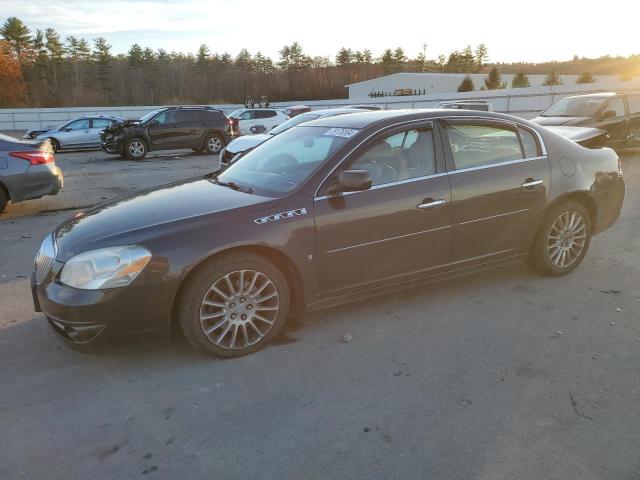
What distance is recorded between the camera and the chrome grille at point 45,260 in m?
3.50

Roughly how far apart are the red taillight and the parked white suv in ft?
46.7

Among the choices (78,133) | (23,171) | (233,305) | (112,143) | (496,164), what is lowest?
(233,305)

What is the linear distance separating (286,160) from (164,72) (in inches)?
3990

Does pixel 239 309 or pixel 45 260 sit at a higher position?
pixel 45 260

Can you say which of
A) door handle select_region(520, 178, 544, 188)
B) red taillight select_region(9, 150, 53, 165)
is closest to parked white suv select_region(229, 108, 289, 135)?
red taillight select_region(9, 150, 53, 165)

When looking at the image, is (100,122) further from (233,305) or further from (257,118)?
(233,305)

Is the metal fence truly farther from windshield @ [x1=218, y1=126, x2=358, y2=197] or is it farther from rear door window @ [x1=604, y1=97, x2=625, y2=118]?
windshield @ [x1=218, y1=126, x2=358, y2=197]

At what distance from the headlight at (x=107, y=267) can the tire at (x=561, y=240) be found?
352cm

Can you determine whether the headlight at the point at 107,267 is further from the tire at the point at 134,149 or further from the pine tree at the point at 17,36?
the pine tree at the point at 17,36

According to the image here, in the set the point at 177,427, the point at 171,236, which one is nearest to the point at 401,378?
the point at 177,427

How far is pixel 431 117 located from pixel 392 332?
1807 mm

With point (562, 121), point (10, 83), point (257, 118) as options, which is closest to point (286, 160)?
point (562, 121)

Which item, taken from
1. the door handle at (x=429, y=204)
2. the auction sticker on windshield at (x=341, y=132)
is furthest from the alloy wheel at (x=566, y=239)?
the auction sticker on windshield at (x=341, y=132)

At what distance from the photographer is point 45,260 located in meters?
3.59
